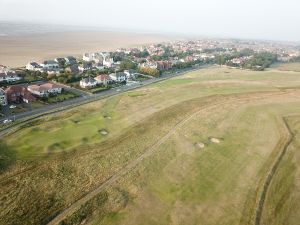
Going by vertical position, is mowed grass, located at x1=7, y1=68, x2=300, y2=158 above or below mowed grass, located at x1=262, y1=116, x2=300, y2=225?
below

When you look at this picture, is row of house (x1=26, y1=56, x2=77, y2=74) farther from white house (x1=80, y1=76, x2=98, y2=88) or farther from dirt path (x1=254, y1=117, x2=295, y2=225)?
dirt path (x1=254, y1=117, x2=295, y2=225)

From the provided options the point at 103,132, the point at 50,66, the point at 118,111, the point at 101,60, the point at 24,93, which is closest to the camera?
the point at 103,132

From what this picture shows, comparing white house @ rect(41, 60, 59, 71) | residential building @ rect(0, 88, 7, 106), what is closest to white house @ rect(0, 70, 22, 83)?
white house @ rect(41, 60, 59, 71)

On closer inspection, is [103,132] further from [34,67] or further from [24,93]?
[34,67]

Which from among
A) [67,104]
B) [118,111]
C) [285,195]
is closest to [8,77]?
[67,104]

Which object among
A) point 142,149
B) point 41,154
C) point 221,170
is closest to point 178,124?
point 142,149

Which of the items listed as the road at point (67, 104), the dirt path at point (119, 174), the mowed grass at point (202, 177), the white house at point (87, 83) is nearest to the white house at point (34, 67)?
the white house at point (87, 83)

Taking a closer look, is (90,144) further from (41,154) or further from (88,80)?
(88,80)

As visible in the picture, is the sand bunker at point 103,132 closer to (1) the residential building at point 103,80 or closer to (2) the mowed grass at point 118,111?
(2) the mowed grass at point 118,111
